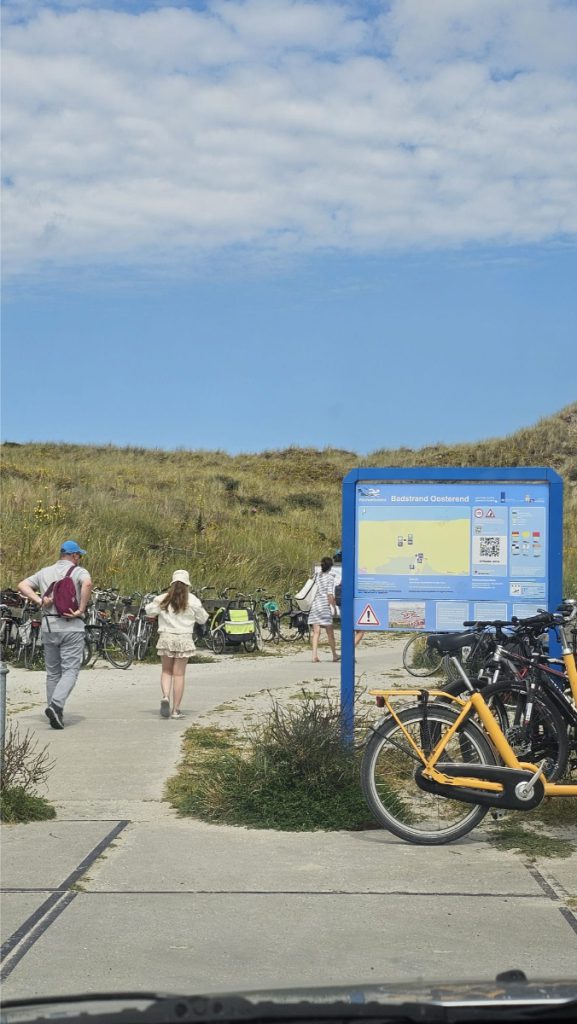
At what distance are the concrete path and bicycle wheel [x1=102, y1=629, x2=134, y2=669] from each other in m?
8.72

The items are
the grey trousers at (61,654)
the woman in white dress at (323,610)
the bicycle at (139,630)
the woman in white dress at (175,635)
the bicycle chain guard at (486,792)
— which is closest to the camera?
the bicycle chain guard at (486,792)

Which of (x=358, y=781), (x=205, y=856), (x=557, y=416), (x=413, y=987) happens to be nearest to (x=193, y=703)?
(x=358, y=781)

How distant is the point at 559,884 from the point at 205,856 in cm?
192

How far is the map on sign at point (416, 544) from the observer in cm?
955

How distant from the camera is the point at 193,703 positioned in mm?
13344

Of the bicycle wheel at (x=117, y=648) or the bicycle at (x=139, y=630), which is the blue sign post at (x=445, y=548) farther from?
the bicycle at (x=139, y=630)

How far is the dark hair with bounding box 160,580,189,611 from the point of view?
12680 millimetres

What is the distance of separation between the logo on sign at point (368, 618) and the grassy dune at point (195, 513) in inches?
486

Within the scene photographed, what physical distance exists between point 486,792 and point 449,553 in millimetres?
2953

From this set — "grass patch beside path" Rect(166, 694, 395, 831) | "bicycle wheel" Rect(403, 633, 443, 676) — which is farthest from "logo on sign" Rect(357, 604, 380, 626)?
"bicycle wheel" Rect(403, 633, 443, 676)

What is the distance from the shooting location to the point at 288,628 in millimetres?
24469

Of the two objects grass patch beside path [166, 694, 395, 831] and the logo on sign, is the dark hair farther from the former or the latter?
grass patch beside path [166, 694, 395, 831]

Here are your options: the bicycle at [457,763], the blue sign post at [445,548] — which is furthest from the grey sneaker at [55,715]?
the bicycle at [457,763]

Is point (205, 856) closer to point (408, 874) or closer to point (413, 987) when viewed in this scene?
point (408, 874)
